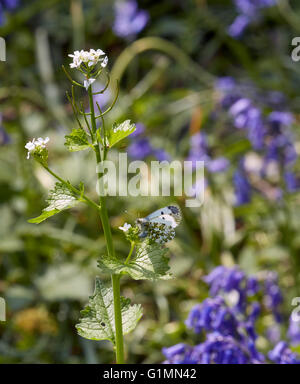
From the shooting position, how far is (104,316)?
1.20 meters

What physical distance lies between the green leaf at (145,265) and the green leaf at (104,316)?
115 millimetres

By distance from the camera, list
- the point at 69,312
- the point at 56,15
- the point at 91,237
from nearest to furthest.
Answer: the point at 69,312
the point at 91,237
the point at 56,15

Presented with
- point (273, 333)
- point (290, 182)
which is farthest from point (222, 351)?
point (290, 182)

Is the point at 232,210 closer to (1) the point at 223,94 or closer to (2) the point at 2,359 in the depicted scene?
(1) the point at 223,94

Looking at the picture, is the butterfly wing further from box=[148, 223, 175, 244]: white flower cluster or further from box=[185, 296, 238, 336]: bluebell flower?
box=[185, 296, 238, 336]: bluebell flower

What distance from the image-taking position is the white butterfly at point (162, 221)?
1.15m

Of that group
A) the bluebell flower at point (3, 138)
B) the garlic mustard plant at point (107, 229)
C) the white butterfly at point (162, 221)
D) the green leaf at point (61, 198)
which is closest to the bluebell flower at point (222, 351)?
the garlic mustard plant at point (107, 229)

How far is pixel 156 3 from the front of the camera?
5.24 m

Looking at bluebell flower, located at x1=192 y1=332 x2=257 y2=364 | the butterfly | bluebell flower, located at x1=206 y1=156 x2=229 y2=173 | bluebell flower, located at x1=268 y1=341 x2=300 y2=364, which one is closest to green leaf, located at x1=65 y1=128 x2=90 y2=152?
the butterfly

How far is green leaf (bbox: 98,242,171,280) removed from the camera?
1.04 metres

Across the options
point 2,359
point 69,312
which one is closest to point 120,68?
point 69,312

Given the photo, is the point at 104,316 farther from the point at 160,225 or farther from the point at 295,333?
the point at 295,333
